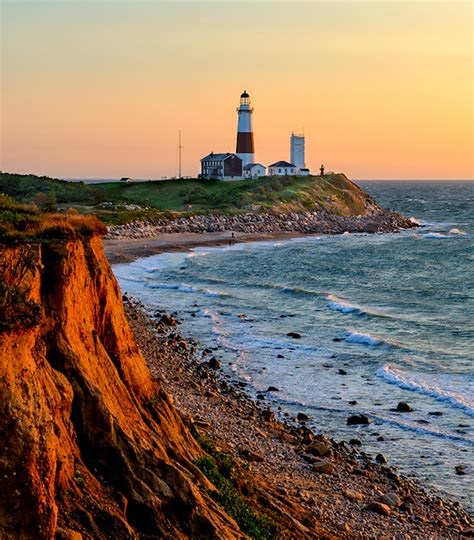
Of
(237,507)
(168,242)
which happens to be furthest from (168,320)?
(168,242)

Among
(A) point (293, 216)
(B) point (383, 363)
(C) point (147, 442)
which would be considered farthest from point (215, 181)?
(C) point (147, 442)

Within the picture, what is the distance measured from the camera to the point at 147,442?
1277 cm

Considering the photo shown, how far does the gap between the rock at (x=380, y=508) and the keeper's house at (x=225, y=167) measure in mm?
111841

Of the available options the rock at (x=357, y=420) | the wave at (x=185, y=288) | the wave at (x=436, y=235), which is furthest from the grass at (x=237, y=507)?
the wave at (x=436, y=235)

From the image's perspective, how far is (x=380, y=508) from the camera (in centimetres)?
1814

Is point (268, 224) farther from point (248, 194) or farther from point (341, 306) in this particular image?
point (341, 306)

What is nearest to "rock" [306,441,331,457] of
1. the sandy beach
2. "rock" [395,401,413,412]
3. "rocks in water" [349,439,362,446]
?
"rocks in water" [349,439,362,446]

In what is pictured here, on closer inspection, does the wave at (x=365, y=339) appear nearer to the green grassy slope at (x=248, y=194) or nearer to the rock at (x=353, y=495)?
the rock at (x=353, y=495)

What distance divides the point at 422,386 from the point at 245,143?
10184 cm

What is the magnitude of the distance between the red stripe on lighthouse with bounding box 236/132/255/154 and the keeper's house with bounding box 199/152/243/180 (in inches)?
63.3

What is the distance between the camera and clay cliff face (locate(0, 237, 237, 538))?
9453mm

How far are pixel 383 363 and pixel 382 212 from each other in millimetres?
95917

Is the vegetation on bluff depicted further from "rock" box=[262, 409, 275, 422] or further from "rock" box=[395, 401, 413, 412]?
"rock" box=[262, 409, 275, 422]

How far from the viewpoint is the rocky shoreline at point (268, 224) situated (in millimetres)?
85938
